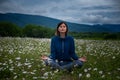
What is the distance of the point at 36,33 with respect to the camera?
9.17m

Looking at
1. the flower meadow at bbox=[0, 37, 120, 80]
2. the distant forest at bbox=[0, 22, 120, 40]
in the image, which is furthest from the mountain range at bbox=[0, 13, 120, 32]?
the flower meadow at bbox=[0, 37, 120, 80]

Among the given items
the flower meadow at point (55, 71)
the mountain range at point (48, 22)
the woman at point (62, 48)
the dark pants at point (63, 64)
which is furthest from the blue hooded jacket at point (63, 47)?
the mountain range at point (48, 22)

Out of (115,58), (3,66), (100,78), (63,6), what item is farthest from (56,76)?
(63,6)

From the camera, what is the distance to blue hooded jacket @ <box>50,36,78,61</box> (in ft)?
15.3

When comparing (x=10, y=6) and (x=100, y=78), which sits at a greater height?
(x=10, y=6)

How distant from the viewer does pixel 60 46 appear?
4668mm

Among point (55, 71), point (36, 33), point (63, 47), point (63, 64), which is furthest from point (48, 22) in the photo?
point (55, 71)

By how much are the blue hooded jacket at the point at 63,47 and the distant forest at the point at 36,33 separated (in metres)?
3.06

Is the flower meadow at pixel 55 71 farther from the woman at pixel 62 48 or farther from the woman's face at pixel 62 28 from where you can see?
the woman's face at pixel 62 28

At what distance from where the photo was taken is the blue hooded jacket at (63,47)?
4.65 metres

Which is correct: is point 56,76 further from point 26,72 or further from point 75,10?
point 75,10

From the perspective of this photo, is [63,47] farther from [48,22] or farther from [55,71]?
[48,22]

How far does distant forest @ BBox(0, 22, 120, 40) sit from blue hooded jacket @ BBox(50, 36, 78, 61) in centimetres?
306

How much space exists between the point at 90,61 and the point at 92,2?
277cm
